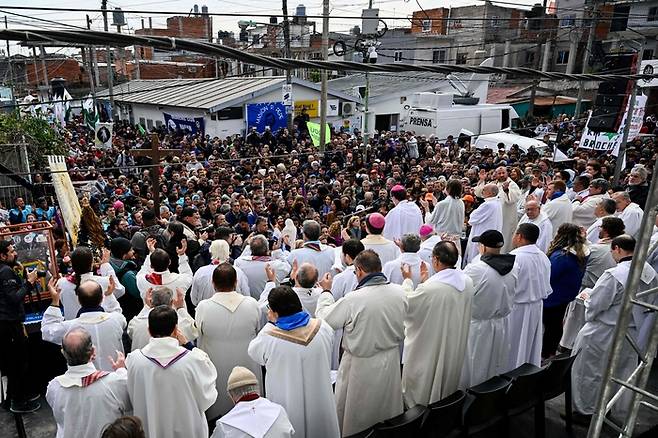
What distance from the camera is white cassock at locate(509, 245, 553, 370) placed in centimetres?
482

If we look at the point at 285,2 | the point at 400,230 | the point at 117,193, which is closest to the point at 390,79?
the point at 285,2

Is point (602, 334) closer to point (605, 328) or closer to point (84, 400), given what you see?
point (605, 328)

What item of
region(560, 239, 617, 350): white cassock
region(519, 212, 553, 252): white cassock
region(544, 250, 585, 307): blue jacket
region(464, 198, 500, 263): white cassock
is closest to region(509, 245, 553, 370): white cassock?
region(544, 250, 585, 307): blue jacket

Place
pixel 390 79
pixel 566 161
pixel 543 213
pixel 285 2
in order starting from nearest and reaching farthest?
pixel 543 213, pixel 566 161, pixel 285 2, pixel 390 79

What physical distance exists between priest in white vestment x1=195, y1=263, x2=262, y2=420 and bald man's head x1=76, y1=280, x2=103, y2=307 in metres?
0.77

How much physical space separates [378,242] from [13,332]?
3524mm

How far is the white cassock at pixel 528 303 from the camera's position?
482cm

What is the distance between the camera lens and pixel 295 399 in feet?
12.2

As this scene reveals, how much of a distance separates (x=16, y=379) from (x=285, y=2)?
20671 millimetres

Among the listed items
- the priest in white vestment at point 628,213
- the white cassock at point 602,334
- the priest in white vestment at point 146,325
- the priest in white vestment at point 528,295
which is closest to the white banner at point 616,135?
the priest in white vestment at point 628,213

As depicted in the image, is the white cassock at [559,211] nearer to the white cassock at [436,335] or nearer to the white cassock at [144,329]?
the white cassock at [436,335]

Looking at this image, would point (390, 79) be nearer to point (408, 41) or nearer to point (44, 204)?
point (408, 41)

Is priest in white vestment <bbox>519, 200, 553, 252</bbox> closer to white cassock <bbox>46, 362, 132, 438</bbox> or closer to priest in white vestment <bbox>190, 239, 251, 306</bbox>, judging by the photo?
priest in white vestment <bbox>190, 239, 251, 306</bbox>

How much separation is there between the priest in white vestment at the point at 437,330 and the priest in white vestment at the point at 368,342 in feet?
0.70
